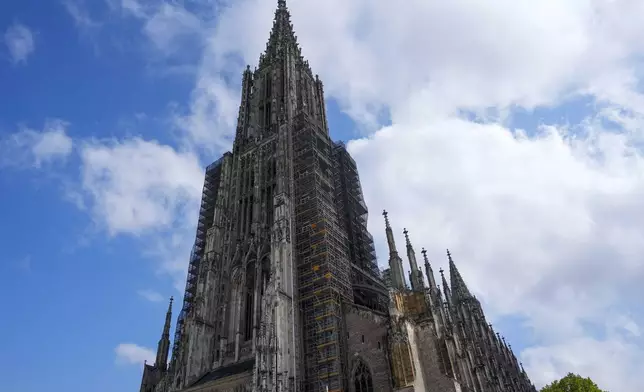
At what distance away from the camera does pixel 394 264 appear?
32.4m

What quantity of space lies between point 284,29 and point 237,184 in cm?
2613

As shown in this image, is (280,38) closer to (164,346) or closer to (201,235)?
(201,235)

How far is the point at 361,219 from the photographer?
43438 millimetres

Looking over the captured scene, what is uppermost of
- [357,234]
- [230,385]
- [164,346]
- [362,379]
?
[357,234]

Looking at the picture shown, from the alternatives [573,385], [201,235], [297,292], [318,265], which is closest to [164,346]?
[201,235]

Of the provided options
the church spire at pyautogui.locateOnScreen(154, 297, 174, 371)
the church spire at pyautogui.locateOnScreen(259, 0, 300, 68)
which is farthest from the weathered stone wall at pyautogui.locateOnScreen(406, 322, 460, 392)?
the church spire at pyautogui.locateOnScreen(259, 0, 300, 68)

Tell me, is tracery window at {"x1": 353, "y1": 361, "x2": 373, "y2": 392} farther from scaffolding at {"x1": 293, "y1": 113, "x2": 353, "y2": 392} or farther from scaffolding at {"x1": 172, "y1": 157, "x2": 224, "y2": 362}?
scaffolding at {"x1": 172, "y1": 157, "x2": 224, "y2": 362}

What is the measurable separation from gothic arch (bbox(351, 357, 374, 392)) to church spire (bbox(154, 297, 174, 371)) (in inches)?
660

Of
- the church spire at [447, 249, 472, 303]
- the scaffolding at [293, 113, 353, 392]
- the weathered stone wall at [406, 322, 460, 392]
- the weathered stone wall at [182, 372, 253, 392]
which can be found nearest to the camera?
the weathered stone wall at [406, 322, 460, 392]

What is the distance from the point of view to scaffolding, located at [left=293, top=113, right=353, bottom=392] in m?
28.2

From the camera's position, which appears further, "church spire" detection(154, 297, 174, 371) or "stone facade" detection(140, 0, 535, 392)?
"church spire" detection(154, 297, 174, 371)

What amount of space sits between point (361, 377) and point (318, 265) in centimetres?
796

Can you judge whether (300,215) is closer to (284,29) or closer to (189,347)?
(189,347)

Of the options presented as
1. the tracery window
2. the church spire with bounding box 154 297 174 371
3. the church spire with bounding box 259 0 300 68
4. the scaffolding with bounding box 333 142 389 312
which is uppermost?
the church spire with bounding box 259 0 300 68
